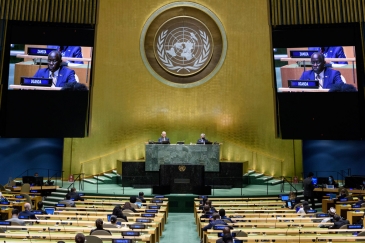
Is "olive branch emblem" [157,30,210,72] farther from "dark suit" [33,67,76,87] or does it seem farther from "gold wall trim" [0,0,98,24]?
"dark suit" [33,67,76,87]

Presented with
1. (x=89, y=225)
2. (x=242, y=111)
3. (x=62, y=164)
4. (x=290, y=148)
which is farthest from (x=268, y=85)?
(x=89, y=225)

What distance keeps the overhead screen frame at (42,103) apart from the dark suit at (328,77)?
7.80 meters

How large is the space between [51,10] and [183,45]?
214 inches

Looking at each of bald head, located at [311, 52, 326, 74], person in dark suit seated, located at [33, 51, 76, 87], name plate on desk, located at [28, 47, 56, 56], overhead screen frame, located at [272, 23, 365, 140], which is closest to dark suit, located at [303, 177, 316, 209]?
overhead screen frame, located at [272, 23, 365, 140]

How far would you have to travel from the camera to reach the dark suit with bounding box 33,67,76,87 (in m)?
16.4

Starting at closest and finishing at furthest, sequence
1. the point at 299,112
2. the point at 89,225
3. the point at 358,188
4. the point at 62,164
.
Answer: the point at 89,225
the point at 358,188
the point at 299,112
the point at 62,164

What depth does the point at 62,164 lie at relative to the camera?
1808cm

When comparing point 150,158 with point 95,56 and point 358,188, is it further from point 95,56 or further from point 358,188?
point 358,188

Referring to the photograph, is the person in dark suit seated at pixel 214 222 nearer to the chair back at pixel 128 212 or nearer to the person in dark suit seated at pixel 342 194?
the chair back at pixel 128 212

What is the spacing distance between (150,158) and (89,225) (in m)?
7.49

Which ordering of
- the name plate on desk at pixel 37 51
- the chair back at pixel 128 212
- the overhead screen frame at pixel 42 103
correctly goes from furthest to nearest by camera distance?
the name plate on desk at pixel 37 51 < the overhead screen frame at pixel 42 103 < the chair back at pixel 128 212

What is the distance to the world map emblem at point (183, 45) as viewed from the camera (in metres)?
19.1

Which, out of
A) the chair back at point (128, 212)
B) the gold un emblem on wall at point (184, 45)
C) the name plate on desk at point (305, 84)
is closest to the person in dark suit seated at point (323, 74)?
the name plate on desk at point (305, 84)
